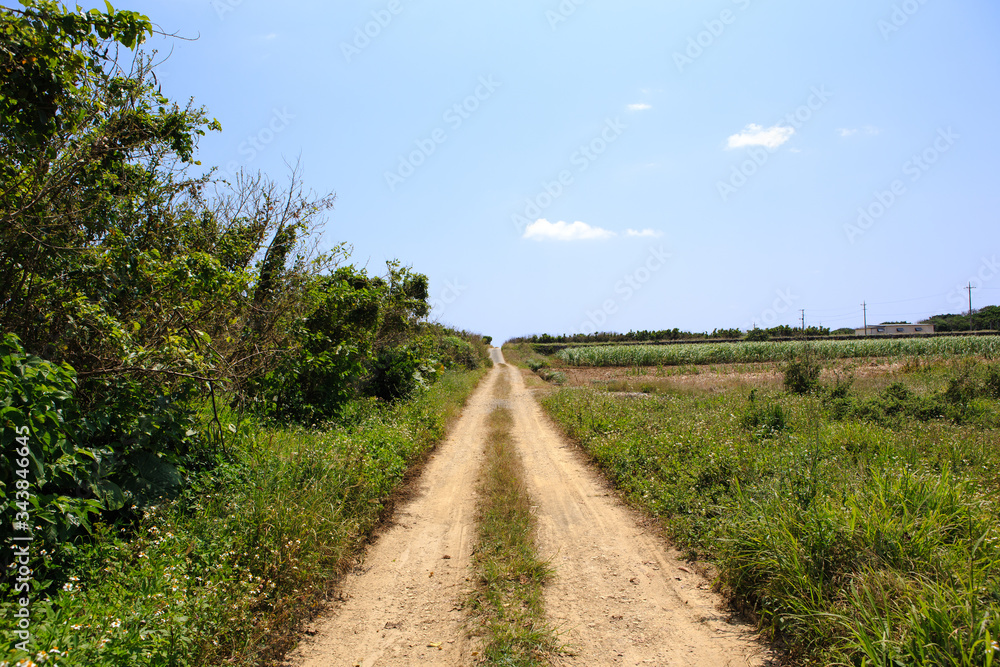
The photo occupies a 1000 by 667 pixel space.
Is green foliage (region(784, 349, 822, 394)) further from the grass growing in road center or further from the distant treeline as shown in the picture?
the distant treeline

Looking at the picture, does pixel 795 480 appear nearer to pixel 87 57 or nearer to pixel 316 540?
pixel 316 540

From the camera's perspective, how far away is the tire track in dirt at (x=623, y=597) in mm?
3443

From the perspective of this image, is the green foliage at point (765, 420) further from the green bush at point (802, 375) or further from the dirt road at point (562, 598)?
the green bush at point (802, 375)

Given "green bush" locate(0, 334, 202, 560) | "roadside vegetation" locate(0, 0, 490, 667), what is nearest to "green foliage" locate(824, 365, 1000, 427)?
"roadside vegetation" locate(0, 0, 490, 667)

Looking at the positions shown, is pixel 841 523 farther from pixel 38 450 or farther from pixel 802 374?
pixel 802 374

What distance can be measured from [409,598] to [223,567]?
1558mm

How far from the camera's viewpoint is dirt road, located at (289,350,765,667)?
3.43 m

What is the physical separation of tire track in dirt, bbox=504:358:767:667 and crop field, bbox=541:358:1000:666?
0.30 metres

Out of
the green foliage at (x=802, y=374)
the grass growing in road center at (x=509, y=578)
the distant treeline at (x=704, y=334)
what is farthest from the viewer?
the distant treeline at (x=704, y=334)

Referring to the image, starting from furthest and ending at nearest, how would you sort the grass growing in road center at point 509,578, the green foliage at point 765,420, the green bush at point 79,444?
the green foliage at point 765,420, the grass growing in road center at point 509,578, the green bush at point 79,444

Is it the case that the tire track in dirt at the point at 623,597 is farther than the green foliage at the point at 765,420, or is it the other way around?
the green foliage at the point at 765,420

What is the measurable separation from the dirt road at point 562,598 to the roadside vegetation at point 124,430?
0.45 metres

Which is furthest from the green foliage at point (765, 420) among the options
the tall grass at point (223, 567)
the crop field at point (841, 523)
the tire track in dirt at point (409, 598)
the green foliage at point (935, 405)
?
the tall grass at point (223, 567)

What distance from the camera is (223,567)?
3.77 meters
